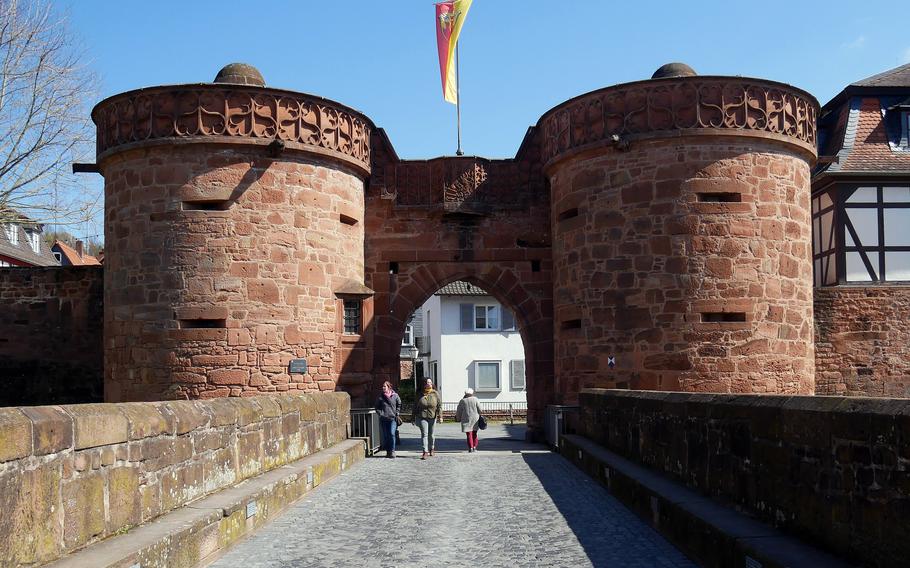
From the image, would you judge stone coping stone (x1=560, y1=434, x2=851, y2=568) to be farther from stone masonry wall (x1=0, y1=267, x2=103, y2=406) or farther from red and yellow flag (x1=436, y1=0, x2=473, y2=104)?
red and yellow flag (x1=436, y1=0, x2=473, y2=104)

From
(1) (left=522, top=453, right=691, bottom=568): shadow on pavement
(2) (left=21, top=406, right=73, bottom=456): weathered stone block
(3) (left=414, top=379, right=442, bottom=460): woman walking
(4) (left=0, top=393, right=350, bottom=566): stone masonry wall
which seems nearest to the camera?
(4) (left=0, top=393, right=350, bottom=566): stone masonry wall

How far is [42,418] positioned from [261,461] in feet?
15.5

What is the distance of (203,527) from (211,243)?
9748mm

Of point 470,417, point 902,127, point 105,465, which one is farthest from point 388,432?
point 902,127

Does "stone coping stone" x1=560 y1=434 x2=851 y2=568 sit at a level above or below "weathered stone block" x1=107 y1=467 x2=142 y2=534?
below

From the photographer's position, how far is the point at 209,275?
607 inches

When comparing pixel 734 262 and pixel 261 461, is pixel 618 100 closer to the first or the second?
pixel 734 262

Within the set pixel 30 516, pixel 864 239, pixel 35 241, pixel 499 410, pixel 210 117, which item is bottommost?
pixel 499 410

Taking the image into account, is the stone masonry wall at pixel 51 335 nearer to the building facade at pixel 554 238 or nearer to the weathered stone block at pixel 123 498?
the building facade at pixel 554 238

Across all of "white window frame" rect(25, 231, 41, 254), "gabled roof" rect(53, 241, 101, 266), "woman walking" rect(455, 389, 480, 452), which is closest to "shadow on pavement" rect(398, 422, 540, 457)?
"woman walking" rect(455, 389, 480, 452)

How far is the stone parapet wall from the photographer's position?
437 cm

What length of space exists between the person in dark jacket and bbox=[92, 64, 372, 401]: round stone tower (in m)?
1.16

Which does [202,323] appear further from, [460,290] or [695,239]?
[460,290]

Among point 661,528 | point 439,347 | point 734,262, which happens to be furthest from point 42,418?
point 439,347
